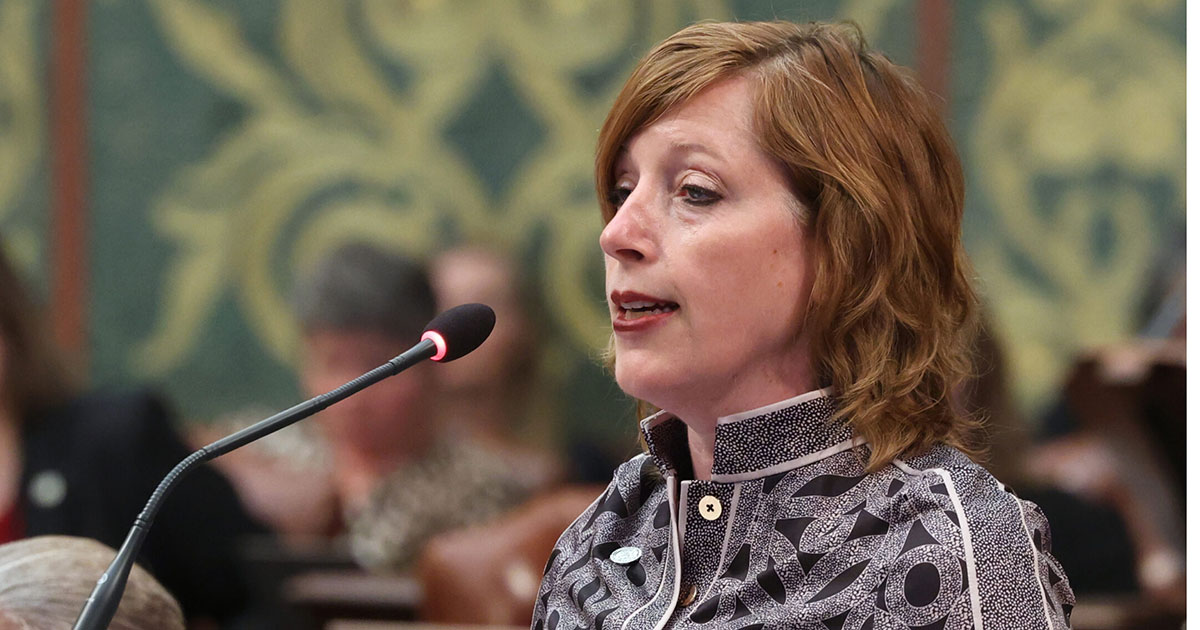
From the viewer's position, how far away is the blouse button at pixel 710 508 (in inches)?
60.7

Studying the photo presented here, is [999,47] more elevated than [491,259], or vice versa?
[999,47]

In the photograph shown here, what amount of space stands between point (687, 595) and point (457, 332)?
355 millimetres

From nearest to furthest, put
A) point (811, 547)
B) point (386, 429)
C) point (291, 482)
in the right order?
point (811, 547), point (386, 429), point (291, 482)

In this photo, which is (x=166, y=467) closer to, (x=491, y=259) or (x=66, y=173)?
(x=491, y=259)

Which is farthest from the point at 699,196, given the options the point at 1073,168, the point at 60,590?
the point at 1073,168

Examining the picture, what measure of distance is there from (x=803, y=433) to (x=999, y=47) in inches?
138

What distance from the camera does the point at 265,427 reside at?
146 centimetres

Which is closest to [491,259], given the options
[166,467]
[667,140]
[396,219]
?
[396,219]

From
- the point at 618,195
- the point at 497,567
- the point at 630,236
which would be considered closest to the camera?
the point at 630,236

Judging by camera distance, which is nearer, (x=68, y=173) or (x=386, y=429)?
(x=386, y=429)

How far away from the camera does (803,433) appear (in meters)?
1.53

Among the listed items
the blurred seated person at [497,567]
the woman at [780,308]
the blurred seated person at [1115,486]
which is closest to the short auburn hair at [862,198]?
the woman at [780,308]

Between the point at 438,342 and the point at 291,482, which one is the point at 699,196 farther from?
the point at 291,482

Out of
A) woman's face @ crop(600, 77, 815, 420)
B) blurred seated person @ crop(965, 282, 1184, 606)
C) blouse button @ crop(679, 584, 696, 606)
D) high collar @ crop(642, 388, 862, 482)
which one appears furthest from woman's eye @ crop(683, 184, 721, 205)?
blurred seated person @ crop(965, 282, 1184, 606)
